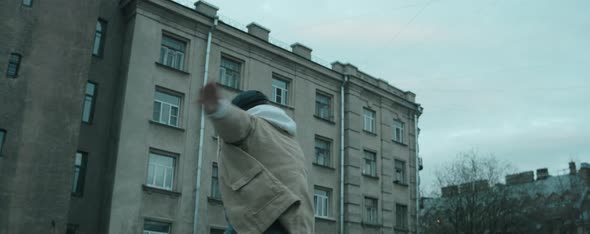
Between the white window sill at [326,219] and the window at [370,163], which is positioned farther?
the window at [370,163]

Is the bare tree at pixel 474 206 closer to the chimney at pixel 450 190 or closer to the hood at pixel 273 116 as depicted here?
the chimney at pixel 450 190

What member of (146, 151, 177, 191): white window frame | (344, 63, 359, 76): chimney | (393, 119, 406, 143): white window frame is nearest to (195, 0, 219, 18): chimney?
(146, 151, 177, 191): white window frame

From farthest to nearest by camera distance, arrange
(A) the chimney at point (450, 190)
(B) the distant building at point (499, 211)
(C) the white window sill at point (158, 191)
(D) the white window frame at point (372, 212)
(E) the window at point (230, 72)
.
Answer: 1. (A) the chimney at point (450, 190)
2. (B) the distant building at point (499, 211)
3. (D) the white window frame at point (372, 212)
4. (E) the window at point (230, 72)
5. (C) the white window sill at point (158, 191)

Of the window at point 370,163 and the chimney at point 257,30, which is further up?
the chimney at point 257,30

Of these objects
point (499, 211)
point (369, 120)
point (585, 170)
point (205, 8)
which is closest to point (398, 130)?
point (369, 120)

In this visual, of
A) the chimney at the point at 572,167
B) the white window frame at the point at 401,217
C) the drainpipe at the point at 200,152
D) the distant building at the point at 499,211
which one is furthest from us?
the chimney at the point at 572,167

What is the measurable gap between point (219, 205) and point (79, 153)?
17.9 feet

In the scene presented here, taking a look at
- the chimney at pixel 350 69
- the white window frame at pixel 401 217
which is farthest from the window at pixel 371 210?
the chimney at pixel 350 69

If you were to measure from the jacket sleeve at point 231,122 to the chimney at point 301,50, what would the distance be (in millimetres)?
24983

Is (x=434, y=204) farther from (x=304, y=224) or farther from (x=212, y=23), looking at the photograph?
(x=304, y=224)

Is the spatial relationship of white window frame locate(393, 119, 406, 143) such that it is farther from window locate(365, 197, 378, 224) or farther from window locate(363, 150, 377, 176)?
window locate(365, 197, 378, 224)

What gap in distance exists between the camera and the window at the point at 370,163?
2940cm

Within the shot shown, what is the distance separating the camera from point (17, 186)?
17.8 meters

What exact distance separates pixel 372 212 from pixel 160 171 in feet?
38.3
